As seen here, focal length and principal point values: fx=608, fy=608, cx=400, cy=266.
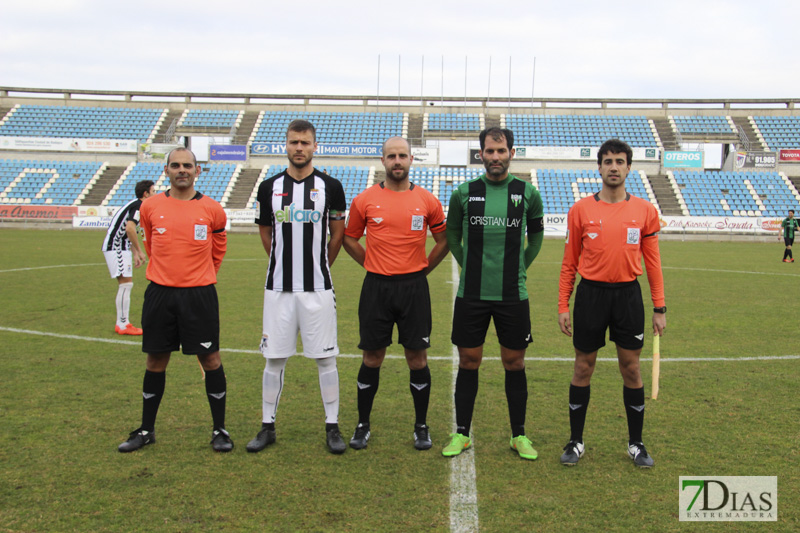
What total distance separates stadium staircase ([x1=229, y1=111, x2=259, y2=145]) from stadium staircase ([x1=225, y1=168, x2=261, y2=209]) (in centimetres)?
386

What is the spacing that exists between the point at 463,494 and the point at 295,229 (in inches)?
86.1

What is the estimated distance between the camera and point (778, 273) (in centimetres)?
1702

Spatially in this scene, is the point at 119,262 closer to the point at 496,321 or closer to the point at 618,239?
the point at 496,321

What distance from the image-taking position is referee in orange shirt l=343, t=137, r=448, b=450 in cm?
459

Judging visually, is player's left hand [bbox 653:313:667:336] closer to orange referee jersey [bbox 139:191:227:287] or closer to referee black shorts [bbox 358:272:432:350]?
referee black shorts [bbox 358:272:432:350]

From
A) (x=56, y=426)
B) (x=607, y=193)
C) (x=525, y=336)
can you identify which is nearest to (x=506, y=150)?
(x=607, y=193)

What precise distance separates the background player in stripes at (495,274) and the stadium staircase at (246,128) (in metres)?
45.2

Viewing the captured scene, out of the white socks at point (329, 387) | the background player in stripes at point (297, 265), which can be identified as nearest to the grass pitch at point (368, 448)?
the white socks at point (329, 387)

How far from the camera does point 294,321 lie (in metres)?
4.59

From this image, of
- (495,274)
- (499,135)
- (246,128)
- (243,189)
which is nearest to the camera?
(499,135)

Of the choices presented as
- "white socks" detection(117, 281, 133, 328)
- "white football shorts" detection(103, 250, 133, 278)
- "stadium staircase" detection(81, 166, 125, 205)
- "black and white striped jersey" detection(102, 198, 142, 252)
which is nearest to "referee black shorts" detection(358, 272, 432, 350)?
"black and white striped jersey" detection(102, 198, 142, 252)

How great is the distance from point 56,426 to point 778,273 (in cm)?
1809

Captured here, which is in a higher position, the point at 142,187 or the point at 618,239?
the point at 142,187

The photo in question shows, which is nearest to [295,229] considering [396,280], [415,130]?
[396,280]
